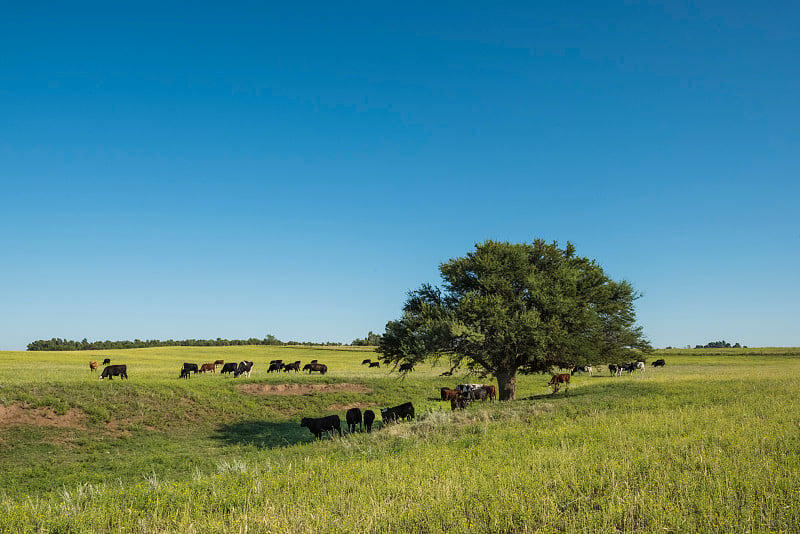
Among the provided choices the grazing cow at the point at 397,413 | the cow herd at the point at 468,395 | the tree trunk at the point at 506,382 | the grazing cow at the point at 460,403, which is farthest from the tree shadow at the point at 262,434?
the tree trunk at the point at 506,382

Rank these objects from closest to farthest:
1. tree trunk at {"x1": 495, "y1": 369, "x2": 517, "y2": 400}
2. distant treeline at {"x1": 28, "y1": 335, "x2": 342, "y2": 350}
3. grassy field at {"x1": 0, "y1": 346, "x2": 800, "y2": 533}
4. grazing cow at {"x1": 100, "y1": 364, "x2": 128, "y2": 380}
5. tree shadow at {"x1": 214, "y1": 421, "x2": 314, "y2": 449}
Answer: grassy field at {"x1": 0, "y1": 346, "x2": 800, "y2": 533}, tree shadow at {"x1": 214, "y1": 421, "x2": 314, "y2": 449}, tree trunk at {"x1": 495, "y1": 369, "x2": 517, "y2": 400}, grazing cow at {"x1": 100, "y1": 364, "x2": 128, "y2": 380}, distant treeline at {"x1": 28, "y1": 335, "x2": 342, "y2": 350}

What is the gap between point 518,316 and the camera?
28109 millimetres

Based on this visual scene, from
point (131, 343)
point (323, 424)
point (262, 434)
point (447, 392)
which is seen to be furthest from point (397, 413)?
point (131, 343)

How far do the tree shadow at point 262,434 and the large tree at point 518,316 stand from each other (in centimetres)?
775

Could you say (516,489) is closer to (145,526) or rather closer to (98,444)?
(145,526)

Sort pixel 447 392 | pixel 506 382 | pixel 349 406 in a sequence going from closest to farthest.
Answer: pixel 506 382
pixel 447 392
pixel 349 406

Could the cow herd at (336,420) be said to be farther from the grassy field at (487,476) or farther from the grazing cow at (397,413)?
the grassy field at (487,476)

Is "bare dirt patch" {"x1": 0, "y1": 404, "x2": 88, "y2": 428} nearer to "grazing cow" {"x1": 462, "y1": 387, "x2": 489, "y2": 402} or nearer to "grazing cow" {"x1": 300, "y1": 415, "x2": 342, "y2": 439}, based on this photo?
"grazing cow" {"x1": 300, "y1": 415, "x2": 342, "y2": 439}

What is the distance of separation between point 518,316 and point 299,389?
2319cm

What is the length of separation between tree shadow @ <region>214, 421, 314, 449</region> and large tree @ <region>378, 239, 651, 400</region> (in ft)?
25.4

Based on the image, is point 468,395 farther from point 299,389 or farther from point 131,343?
point 131,343

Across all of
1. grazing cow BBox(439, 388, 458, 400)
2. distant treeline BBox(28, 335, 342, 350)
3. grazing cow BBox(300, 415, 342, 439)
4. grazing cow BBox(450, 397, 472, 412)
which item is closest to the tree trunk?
grazing cow BBox(450, 397, 472, 412)

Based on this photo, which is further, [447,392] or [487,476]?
[447,392]

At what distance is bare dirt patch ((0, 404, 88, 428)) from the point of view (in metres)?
27.0
